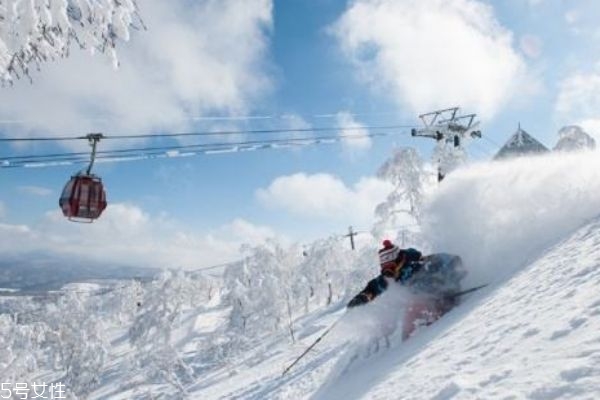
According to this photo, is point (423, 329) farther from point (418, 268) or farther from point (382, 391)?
point (382, 391)

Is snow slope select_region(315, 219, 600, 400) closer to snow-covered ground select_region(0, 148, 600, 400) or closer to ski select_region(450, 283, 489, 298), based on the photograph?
snow-covered ground select_region(0, 148, 600, 400)

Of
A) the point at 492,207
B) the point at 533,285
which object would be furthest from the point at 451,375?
the point at 492,207

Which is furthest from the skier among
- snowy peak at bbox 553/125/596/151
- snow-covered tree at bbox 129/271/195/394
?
snow-covered tree at bbox 129/271/195/394

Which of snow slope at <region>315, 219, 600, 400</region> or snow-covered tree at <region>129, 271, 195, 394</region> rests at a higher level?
snow-covered tree at <region>129, 271, 195, 394</region>

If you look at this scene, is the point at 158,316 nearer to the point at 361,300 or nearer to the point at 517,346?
the point at 361,300

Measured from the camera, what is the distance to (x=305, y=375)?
1506cm

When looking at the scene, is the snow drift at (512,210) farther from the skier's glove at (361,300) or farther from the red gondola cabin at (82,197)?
the red gondola cabin at (82,197)

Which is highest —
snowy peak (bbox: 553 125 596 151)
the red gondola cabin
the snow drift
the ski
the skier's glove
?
snowy peak (bbox: 553 125 596 151)

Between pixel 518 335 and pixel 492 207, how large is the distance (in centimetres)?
791

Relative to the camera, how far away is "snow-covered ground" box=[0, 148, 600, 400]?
15.4ft

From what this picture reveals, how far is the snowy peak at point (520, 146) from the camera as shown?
3741 cm

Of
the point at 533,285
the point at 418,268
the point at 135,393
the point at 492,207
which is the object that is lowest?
the point at 135,393

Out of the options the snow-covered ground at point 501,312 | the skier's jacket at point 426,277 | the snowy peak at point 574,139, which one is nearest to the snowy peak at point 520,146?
the snowy peak at point 574,139

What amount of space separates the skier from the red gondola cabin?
643cm
